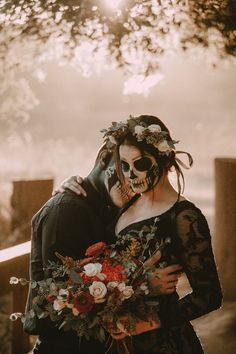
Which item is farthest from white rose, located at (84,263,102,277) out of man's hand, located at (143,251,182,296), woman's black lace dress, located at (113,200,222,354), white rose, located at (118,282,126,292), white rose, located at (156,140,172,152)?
white rose, located at (156,140,172,152)

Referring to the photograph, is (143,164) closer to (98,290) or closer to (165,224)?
(165,224)

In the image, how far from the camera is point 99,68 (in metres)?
6.28

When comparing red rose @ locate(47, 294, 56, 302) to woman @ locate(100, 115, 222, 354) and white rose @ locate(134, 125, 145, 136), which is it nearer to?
woman @ locate(100, 115, 222, 354)

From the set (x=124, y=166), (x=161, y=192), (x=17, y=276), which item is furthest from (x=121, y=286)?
(x=17, y=276)

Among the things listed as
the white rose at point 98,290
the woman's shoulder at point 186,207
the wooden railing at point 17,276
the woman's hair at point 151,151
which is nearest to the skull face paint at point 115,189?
the woman's hair at point 151,151

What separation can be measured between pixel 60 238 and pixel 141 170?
59 cm

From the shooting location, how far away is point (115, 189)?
359 cm

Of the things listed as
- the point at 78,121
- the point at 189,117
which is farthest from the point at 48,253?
the point at 189,117

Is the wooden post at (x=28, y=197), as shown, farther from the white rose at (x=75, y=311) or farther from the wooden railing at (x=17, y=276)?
the white rose at (x=75, y=311)

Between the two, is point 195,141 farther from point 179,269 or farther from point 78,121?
point 179,269

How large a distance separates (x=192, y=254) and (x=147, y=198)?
19.6 inches

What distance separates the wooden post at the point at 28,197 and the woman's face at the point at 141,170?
2.50 m

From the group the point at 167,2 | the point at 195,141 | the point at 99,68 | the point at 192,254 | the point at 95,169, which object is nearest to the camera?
the point at 192,254

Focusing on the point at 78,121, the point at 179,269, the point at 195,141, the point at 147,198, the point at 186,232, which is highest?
the point at 78,121
